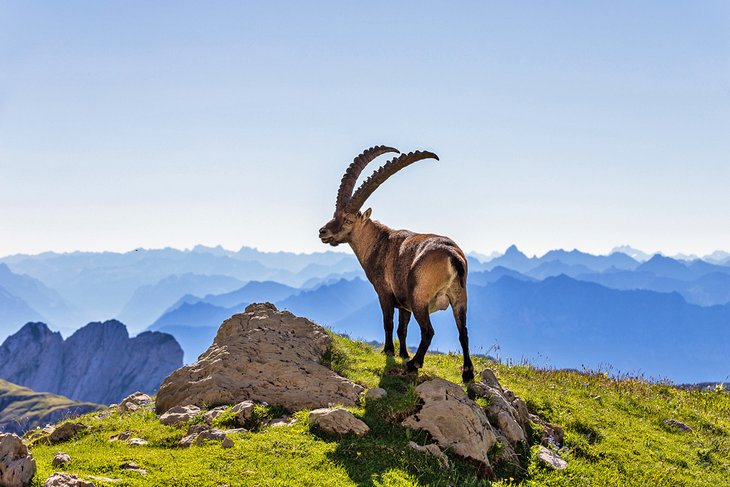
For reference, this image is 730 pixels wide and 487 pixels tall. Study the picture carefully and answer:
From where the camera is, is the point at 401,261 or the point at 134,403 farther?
the point at 401,261

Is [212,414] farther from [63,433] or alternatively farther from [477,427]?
[477,427]

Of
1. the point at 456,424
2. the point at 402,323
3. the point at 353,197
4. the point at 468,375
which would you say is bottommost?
the point at 456,424

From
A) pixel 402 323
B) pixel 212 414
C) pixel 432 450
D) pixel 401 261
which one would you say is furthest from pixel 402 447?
pixel 402 323

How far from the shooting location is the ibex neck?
16.7 meters

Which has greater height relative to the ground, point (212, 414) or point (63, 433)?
point (212, 414)

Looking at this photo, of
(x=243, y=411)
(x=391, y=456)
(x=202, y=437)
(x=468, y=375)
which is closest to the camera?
(x=391, y=456)

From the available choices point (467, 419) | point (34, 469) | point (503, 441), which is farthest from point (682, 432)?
point (34, 469)

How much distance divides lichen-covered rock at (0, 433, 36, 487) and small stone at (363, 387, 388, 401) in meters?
6.16

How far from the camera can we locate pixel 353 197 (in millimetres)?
16609

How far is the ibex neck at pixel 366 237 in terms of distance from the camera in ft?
54.7

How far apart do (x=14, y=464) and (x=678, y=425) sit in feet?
49.9

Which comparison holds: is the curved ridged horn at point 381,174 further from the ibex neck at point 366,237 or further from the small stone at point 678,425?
the small stone at point 678,425

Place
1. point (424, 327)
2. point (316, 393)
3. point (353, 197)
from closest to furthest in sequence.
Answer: point (316, 393) < point (424, 327) < point (353, 197)

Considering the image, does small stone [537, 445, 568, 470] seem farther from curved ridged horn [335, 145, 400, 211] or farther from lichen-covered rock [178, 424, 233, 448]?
curved ridged horn [335, 145, 400, 211]
